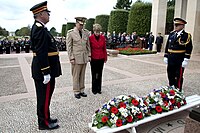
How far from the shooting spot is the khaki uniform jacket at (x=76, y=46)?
4578mm

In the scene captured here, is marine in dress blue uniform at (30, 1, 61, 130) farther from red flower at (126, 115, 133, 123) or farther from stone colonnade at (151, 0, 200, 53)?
stone colonnade at (151, 0, 200, 53)

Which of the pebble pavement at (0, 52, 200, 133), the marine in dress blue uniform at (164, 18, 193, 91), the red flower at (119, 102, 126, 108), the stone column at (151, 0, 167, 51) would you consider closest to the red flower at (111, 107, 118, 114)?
the red flower at (119, 102, 126, 108)

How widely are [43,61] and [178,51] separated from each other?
10.7 ft

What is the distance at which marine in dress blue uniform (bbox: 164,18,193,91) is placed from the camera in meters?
4.67

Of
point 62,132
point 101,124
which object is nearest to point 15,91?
point 62,132

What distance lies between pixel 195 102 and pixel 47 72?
275 centimetres

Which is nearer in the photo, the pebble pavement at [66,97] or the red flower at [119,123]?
the red flower at [119,123]

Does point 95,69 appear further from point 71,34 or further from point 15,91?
point 15,91

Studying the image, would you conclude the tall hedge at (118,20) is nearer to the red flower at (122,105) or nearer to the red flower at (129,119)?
the red flower at (122,105)

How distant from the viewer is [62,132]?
3213 millimetres

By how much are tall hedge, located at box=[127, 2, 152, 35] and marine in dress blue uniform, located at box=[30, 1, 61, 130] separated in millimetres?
19576

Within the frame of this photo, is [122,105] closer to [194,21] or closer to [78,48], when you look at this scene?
[78,48]

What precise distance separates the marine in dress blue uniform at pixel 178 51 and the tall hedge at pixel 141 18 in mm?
17415

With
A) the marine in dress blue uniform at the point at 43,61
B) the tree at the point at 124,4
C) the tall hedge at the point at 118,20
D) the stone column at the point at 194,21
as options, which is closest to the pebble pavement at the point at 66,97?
the marine in dress blue uniform at the point at 43,61
